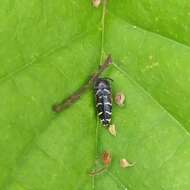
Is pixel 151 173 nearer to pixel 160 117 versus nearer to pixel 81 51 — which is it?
pixel 160 117

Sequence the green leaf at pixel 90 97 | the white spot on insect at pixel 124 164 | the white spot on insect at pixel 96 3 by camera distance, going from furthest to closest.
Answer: the white spot on insect at pixel 96 3 → the white spot on insect at pixel 124 164 → the green leaf at pixel 90 97

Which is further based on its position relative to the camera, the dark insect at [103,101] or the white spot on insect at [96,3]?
the white spot on insect at [96,3]

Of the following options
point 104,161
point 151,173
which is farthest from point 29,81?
point 151,173

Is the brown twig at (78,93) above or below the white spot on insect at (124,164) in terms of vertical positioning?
above

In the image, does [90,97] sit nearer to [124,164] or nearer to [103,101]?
[103,101]

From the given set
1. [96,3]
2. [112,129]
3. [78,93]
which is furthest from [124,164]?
[96,3]

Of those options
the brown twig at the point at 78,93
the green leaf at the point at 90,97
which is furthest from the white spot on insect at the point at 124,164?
the brown twig at the point at 78,93

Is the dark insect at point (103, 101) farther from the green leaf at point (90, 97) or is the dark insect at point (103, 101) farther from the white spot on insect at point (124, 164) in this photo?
the white spot on insect at point (124, 164)
